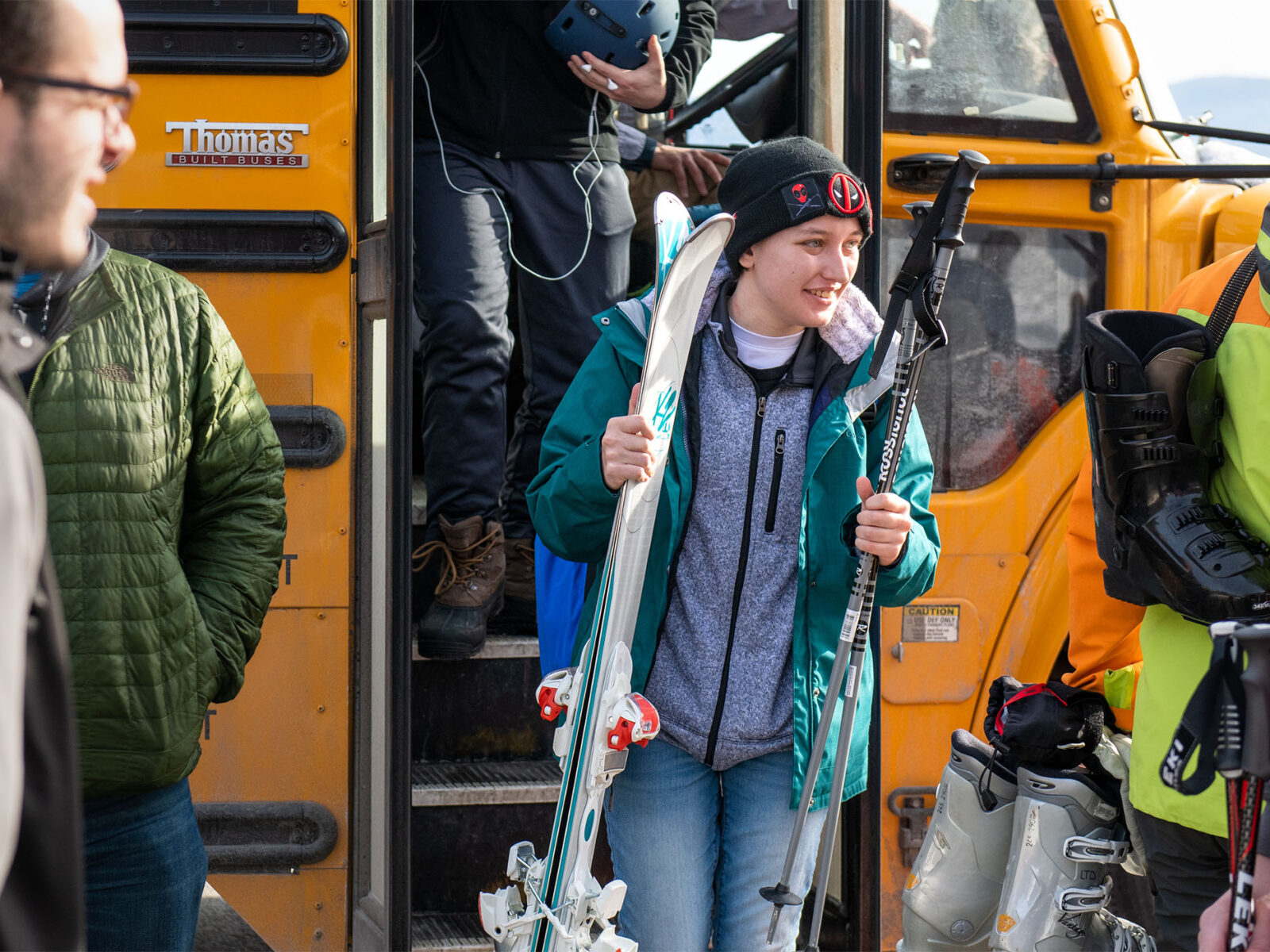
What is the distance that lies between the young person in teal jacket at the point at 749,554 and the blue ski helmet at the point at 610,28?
1.00 metres

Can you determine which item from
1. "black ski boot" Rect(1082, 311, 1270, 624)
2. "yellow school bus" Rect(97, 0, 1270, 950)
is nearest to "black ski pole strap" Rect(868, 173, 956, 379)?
"black ski boot" Rect(1082, 311, 1270, 624)

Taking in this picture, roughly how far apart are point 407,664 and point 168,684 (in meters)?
0.62

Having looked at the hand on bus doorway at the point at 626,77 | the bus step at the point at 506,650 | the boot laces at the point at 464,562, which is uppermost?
the hand on bus doorway at the point at 626,77

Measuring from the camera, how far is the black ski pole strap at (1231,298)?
1.70 m

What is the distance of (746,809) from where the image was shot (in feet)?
6.36

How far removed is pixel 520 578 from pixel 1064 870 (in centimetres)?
145

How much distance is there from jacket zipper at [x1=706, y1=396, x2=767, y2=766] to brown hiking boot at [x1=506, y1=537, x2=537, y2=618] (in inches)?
46.8

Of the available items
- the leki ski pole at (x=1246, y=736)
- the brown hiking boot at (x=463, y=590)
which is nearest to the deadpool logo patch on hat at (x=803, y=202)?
the leki ski pole at (x=1246, y=736)

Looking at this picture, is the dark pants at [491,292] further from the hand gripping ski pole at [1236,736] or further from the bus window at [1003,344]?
the hand gripping ski pole at [1236,736]

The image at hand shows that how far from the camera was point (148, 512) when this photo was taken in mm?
1814

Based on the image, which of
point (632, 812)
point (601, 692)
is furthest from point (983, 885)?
point (601, 692)

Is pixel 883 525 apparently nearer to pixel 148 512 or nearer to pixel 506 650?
pixel 148 512

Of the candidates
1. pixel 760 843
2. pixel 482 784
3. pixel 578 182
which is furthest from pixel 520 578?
pixel 760 843

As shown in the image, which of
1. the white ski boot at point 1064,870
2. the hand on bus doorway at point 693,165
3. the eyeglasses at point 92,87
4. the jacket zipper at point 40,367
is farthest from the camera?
the hand on bus doorway at point 693,165
